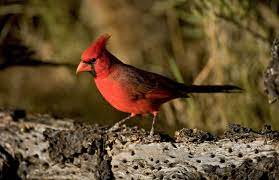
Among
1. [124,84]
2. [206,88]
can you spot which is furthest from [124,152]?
[206,88]

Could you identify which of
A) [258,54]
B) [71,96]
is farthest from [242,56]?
[71,96]

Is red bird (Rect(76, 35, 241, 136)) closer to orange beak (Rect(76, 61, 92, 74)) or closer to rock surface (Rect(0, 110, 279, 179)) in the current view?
orange beak (Rect(76, 61, 92, 74))

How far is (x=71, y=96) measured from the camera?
602 centimetres

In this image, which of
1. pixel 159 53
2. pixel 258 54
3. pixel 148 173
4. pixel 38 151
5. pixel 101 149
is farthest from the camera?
pixel 159 53

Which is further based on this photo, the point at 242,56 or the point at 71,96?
the point at 71,96

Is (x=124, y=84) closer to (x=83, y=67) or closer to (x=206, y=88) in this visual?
(x=83, y=67)

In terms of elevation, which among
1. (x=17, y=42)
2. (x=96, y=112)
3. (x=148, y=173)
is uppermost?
(x=17, y=42)

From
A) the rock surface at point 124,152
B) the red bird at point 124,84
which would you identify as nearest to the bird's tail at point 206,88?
the red bird at point 124,84

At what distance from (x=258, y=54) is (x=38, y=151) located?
1716 mm

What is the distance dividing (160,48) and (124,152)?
2788 mm

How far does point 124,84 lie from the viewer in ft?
11.9

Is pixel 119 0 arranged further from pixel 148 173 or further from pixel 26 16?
pixel 148 173

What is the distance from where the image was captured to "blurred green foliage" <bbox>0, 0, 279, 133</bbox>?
15.3 ft

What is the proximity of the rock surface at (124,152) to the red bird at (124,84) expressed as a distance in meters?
0.15
